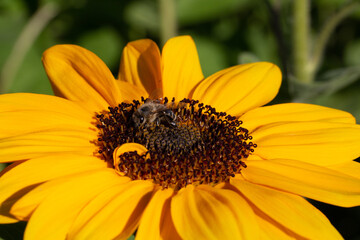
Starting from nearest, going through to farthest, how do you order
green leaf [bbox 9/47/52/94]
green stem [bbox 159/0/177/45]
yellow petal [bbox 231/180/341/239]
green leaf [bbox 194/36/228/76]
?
yellow petal [bbox 231/180/341/239], green stem [bbox 159/0/177/45], green leaf [bbox 9/47/52/94], green leaf [bbox 194/36/228/76]

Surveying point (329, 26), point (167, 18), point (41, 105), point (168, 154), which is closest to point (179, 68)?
point (168, 154)

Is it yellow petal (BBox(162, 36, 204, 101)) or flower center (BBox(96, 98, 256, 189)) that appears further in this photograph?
yellow petal (BBox(162, 36, 204, 101))

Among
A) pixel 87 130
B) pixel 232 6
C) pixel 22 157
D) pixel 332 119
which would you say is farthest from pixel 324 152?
pixel 232 6

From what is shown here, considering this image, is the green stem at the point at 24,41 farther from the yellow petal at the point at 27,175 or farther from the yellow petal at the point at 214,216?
the yellow petal at the point at 214,216

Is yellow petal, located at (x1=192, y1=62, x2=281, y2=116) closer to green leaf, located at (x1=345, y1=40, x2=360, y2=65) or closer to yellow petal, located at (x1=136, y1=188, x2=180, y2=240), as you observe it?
yellow petal, located at (x1=136, y1=188, x2=180, y2=240)

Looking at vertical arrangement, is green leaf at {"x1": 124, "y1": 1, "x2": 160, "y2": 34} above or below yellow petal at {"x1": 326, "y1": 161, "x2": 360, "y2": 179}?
above

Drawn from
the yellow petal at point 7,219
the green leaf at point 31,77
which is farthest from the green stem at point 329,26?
the yellow petal at point 7,219

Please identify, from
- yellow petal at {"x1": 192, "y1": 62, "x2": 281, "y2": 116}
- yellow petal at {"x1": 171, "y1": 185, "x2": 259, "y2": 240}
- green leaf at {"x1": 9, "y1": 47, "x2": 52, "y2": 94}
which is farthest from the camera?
green leaf at {"x1": 9, "y1": 47, "x2": 52, "y2": 94}

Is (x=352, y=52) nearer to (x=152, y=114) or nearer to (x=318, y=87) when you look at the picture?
(x=318, y=87)

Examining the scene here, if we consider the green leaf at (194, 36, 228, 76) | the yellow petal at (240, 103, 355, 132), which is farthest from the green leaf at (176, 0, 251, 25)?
the yellow petal at (240, 103, 355, 132)
